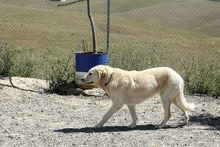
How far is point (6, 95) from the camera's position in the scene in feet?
35.0

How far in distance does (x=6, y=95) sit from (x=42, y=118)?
5.83 ft

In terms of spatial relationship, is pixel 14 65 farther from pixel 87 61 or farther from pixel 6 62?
pixel 87 61

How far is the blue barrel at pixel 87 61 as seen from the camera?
10766 millimetres

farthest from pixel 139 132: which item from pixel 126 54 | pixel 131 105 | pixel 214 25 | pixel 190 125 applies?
pixel 214 25

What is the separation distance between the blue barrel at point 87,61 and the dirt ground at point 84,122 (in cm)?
54

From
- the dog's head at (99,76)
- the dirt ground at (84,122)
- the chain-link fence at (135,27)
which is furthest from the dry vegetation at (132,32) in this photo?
the dog's head at (99,76)

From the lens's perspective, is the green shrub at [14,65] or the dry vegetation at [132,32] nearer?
the green shrub at [14,65]

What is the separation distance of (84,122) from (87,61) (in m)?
2.11

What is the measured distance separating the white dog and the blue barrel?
239 centimetres

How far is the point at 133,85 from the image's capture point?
27.2 feet

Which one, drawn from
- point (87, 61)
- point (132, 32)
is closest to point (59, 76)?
point (87, 61)

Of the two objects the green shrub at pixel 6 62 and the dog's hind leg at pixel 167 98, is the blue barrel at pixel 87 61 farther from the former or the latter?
the dog's hind leg at pixel 167 98

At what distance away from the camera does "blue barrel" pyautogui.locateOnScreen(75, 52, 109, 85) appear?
1077 centimetres

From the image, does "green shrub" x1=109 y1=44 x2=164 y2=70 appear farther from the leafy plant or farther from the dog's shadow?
the dog's shadow
